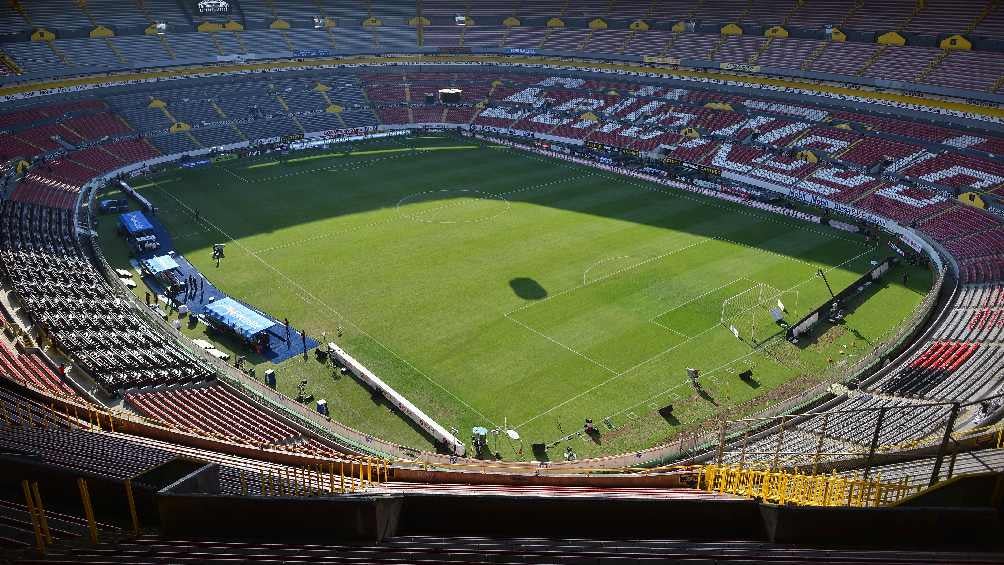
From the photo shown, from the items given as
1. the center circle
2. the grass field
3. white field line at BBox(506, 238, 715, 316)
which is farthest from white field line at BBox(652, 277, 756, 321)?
the center circle

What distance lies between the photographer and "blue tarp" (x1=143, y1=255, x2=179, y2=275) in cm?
3947

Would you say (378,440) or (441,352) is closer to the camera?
(378,440)

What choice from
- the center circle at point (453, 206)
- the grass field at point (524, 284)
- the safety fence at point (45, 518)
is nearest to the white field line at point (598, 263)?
the grass field at point (524, 284)

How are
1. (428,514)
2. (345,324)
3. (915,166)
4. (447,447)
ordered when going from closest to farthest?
(428,514) → (447,447) → (345,324) → (915,166)

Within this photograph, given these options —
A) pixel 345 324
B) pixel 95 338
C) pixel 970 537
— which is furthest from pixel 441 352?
pixel 970 537

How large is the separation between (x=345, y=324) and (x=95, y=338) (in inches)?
393

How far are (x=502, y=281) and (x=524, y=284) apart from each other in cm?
116

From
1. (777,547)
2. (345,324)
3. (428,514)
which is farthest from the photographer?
(345,324)

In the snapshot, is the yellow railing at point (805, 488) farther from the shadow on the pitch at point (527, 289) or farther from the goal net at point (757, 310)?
the shadow on the pitch at point (527, 289)

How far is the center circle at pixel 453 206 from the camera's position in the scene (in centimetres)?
4906

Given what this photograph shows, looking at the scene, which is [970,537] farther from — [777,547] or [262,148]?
[262,148]

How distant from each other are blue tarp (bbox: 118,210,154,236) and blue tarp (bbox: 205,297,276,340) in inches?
464

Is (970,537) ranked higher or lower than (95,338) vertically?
higher

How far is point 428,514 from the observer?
11.8 m
